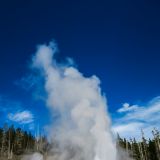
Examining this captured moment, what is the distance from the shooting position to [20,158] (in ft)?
268

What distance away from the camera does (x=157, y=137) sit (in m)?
76.9

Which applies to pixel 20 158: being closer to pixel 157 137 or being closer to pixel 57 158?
pixel 57 158

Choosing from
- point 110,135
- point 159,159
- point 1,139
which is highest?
point 1,139

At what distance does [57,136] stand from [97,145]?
90.4 ft

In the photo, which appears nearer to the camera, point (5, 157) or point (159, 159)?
point (159, 159)

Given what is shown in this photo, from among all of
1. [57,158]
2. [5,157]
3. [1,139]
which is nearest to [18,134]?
[1,139]

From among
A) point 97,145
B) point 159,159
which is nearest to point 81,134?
point 97,145

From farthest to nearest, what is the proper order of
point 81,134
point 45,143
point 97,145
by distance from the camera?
1. point 45,143
2. point 81,134
3. point 97,145

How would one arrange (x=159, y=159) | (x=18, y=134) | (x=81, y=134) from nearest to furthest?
1. (x=81, y=134)
2. (x=159, y=159)
3. (x=18, y=134)

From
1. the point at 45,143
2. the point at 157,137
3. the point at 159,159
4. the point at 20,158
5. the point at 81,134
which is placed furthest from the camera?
Answer: the point at 45,143

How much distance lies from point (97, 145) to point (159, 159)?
33.1m

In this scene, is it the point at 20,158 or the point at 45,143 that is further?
the point at 45,143

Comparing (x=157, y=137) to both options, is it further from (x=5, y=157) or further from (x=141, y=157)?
(x=5, y=157)

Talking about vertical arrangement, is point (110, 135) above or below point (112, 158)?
above
